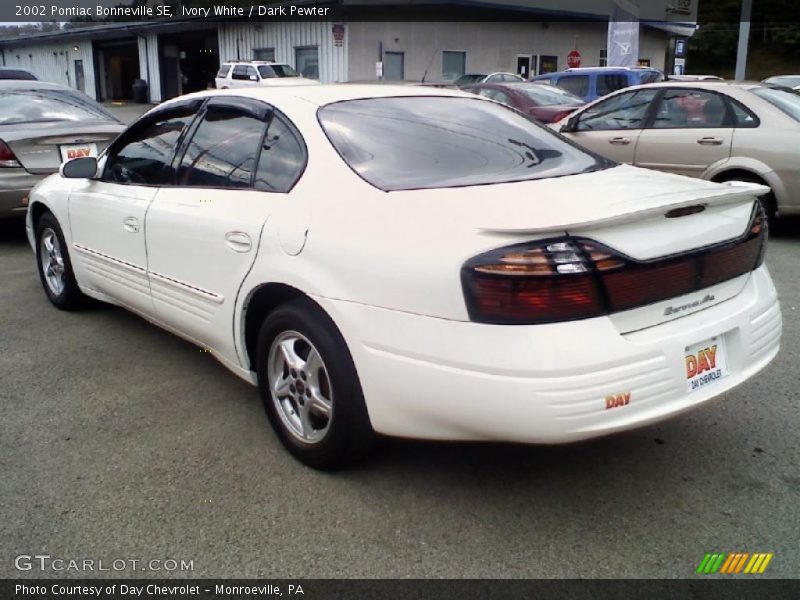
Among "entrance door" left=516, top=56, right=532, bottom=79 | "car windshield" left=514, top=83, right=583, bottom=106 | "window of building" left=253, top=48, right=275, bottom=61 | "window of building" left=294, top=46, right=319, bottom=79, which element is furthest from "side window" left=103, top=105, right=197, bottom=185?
"entrance door" left=516, top=56, right=532, bottom=79

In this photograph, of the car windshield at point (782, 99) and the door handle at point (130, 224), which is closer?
the door handle at point (130, 224)

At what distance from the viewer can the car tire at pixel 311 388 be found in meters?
2.82

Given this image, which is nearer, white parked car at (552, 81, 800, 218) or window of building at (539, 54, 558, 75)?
white parked car at (552, 81, 800, 218)

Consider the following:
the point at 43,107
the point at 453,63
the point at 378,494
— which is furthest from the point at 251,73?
the point at 378,494

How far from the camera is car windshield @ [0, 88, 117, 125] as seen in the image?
24.4 feet

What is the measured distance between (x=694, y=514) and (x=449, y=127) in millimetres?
1922

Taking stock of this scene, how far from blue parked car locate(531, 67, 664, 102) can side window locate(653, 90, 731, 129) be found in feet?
24.9

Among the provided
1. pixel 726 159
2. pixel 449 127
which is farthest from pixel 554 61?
pixel 449 127

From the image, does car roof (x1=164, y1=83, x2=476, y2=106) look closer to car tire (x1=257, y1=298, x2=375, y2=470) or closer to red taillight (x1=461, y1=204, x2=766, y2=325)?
car tire (x1=257, y1=298, x2=375, y2=470)

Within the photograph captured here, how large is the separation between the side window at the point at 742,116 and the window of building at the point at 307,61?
23.0 m

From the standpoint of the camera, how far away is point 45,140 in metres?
6.94

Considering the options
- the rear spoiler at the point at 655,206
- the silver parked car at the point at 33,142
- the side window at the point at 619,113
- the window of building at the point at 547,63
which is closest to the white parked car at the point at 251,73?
the window of building at the point at 547,63

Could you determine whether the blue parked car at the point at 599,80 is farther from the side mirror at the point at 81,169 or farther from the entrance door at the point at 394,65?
the entrance door at the point at 394,65

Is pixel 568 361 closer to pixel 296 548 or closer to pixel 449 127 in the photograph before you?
pixel 296 548
